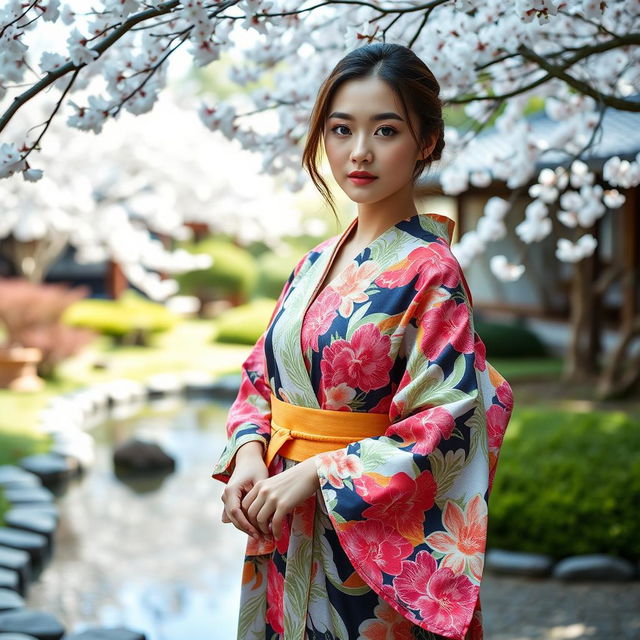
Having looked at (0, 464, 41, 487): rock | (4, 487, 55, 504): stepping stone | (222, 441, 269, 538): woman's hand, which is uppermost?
(222, 441, 269, 538): woman's hand

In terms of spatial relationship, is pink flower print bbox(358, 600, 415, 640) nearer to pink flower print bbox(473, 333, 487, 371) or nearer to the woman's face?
pink flower print bbox(473, 333, 487, 371)

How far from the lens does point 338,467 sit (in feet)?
6.30

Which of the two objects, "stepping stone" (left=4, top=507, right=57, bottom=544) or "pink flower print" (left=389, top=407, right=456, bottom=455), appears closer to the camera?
"pink flower print" (left=389, top=407, right=456, bottom=455)

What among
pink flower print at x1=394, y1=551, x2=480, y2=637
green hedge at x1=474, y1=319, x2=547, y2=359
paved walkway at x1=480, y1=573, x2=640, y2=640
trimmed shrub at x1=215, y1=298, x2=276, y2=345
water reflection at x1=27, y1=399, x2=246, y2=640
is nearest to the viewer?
pink flower print at x1=394, y1=551, x2=480, y2=637

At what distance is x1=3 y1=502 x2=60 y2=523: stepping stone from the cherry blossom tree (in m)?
3.10

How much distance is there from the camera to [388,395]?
2.00m

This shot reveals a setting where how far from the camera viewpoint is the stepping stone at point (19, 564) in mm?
4789

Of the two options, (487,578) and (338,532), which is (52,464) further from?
(338,532)

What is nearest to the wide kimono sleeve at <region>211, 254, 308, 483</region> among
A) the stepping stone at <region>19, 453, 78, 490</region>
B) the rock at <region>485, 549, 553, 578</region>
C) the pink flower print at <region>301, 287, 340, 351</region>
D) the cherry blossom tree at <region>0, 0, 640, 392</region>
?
the pink flower print at <region>301, 287, 340, 351</region>

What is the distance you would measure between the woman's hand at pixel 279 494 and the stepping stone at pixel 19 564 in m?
3.28

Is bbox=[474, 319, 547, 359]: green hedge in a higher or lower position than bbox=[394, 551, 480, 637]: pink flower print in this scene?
lower

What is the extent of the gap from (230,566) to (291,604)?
3446mm

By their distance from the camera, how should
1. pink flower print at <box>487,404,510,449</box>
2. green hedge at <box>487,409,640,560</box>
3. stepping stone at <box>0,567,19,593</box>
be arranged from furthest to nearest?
1. green hedge at <box>487,409,640,560</box>
2. stepping stone at <box>0,567,19,593</box>
3. pink flower print at <box>487,404,510,449</box>

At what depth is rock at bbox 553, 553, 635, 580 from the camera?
481 centimetres
